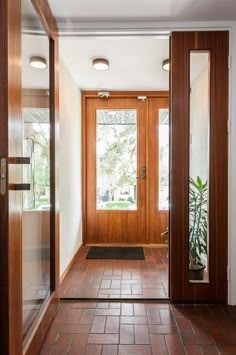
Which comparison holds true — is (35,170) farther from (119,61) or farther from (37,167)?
(119,61)

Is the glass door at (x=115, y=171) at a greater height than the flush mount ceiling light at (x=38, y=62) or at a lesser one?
lesser

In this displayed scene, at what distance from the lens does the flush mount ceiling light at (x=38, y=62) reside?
1.93 m

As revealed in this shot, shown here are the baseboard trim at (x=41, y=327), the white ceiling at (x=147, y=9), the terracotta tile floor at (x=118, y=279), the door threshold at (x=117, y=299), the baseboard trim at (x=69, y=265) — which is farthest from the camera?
the baseboard trim at (x=69, y=265)

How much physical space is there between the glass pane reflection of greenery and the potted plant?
1195 mm

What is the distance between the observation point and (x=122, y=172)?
4719mm

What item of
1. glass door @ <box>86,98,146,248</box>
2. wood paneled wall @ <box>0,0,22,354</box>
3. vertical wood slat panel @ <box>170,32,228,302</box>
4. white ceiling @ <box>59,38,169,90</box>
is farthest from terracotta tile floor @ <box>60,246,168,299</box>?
white ceiling @ <box>59,38,169,90</box>

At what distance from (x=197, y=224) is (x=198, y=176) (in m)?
0.41

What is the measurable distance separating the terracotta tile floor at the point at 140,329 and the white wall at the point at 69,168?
865 mm

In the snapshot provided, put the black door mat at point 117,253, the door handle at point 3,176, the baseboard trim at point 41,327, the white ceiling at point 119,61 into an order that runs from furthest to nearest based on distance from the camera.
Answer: the black door mat at point 117,253 < the white ceiling at point 119,61 < the baseboard trim at point 41,327 < the door handle at point 3,176

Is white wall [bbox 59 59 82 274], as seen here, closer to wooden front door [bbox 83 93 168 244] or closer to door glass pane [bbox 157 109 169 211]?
wooden front door [bbox 83 93 168 244]

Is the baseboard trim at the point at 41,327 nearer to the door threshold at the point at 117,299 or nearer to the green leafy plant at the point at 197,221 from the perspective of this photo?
the door threshold at the point at 117,299

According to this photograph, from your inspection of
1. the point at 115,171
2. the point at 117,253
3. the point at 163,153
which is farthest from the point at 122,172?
the point at 117,253

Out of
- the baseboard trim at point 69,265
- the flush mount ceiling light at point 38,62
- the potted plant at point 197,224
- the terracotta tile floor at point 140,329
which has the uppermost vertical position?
the flush mount ceiling light at point 38,62

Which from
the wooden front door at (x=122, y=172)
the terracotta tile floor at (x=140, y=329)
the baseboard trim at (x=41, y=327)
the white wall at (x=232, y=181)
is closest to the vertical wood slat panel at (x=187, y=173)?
the white wall at (x=232, y=181)
